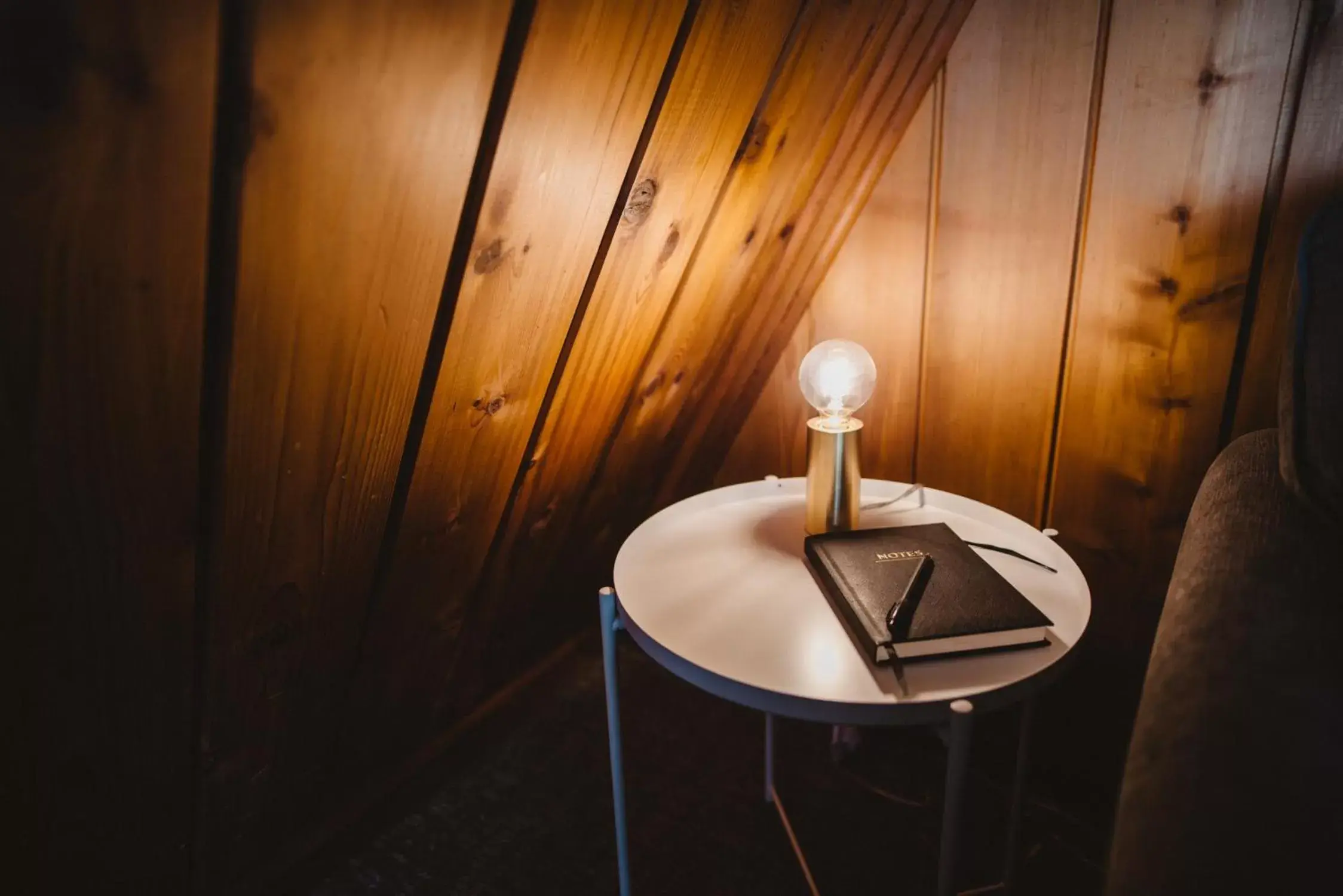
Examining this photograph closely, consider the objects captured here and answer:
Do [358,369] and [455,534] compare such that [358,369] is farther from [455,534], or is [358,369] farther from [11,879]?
[11,879]

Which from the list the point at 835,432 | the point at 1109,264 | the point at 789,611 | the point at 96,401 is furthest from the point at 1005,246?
the point at 96,401

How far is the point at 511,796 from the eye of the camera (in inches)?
58.8

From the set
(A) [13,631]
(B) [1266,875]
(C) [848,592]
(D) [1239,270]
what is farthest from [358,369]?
(D) [1239,270]

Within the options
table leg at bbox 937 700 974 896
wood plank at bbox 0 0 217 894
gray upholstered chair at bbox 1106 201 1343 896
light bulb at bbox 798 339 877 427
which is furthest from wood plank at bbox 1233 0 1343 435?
wood plank at bbox 0 0 217 894

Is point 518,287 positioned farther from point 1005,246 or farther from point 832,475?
point 1005,246

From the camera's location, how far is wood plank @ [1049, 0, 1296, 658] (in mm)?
1126

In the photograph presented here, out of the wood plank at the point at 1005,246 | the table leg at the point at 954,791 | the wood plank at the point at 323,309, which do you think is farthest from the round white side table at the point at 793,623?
the wood plank at the point at 323,309

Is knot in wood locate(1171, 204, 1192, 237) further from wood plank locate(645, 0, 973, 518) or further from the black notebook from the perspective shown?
the black notebook

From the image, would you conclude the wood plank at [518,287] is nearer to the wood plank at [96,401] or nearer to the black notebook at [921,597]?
the wood plank at [96,401]

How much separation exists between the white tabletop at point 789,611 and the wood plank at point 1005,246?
0.22 m

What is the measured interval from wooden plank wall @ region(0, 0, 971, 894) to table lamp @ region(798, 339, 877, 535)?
224mm

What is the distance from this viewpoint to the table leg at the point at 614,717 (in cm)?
102

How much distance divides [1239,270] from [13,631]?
1458 millimetres

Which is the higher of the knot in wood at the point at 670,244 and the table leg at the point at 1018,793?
the knot in wood at the point at 670,244
